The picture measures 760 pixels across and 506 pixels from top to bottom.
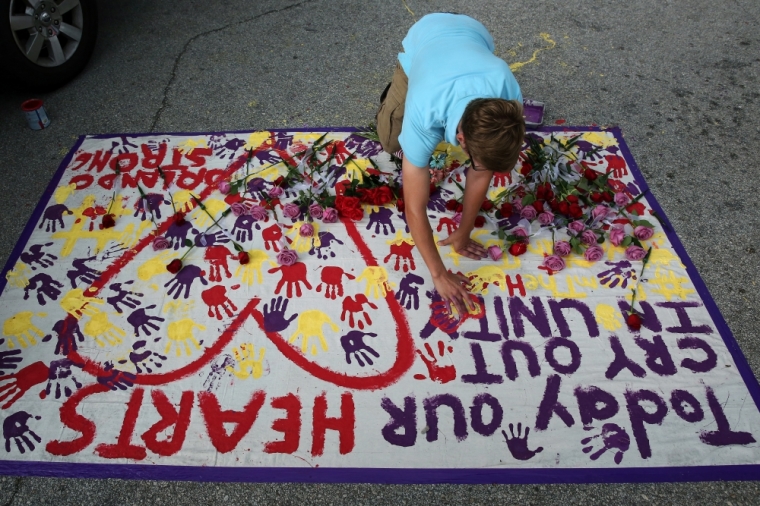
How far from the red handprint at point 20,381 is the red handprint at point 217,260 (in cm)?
68

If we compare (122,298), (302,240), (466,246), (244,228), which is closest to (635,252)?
(466,246)

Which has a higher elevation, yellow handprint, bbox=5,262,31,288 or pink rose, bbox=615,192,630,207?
yellow handprint, bbox=5,262,31,288

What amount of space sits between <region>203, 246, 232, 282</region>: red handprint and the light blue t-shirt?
98 cm

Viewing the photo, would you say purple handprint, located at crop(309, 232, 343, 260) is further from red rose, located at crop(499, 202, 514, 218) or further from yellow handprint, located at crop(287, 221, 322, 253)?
red rose, located at crop(499, 202, 514, 218)

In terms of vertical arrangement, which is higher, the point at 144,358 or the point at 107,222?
the point at 107,222

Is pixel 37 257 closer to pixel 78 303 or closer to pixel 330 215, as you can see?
pixel 78 303

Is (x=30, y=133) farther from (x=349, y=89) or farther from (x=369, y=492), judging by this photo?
(x=369, y=492)

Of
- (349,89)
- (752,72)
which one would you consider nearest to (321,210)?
(349,89)

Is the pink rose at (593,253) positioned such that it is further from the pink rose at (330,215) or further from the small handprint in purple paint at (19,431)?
the small handprint in purple paint at (19,431)

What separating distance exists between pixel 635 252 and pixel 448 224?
31.3 inches

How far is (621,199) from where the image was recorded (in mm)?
2443

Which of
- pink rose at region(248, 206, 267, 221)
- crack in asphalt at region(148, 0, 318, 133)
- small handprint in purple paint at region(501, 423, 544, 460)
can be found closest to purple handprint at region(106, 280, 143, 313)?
pink rose at region(248, 206, 267, 221)

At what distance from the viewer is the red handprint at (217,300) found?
83.8 inches

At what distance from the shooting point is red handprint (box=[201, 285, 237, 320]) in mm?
2129
